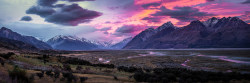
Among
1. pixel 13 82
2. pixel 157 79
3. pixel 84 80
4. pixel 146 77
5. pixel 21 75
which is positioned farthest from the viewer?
pixel 146 77

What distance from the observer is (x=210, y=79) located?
1961cm

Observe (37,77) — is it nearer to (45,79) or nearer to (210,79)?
(45,79)

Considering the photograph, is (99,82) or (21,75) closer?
(21,75)

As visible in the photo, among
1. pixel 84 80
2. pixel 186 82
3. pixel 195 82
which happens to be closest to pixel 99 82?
pixel 84 80

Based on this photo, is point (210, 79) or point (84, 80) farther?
point (210, 79)

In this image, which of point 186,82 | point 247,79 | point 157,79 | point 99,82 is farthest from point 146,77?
point 247,79

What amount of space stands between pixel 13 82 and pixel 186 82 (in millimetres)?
16483

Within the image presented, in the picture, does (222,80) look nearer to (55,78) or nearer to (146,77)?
(146,77)

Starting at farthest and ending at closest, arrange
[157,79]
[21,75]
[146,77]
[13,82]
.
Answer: [146,77]
[157,79]
[21,75]
[13,82]

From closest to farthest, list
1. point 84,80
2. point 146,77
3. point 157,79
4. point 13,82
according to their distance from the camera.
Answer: point 13,82, point 84,80, point 157,79, point 146,77

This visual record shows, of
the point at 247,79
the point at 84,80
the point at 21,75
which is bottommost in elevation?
the point at 247,79

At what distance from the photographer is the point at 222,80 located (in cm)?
1925

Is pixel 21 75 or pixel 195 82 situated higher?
pixel 21 75

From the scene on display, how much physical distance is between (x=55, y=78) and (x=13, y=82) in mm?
4812
